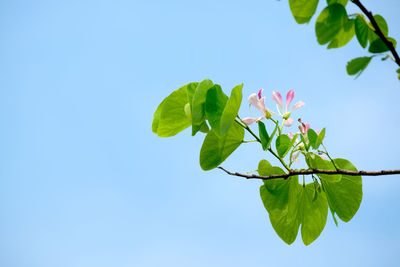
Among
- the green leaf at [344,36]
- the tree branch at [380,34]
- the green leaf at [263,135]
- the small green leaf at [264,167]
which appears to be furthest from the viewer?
the small green leaf at [264,167]

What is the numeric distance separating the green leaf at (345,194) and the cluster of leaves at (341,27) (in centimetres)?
36

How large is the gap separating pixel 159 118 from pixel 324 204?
Answer: 56 centimetres

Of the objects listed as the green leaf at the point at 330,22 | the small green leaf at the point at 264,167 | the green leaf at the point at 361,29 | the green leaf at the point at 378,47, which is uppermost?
the green leaf at the point at 330,22

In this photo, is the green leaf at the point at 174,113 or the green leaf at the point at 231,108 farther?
the green leaf at the point at 174,113

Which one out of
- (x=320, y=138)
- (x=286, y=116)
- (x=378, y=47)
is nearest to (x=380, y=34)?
(x=378, y=47)

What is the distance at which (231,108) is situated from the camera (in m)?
0.91

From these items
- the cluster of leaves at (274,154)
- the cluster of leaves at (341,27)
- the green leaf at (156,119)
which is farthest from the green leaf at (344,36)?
the green leaf at (156,119)

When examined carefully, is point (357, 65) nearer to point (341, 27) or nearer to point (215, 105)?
point (341, 27)

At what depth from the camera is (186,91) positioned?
1.00 m

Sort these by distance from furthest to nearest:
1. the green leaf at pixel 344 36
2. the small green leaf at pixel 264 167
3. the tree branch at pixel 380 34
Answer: the small green leaf at pixel 264 167, the green leaf at pixel 344 36, the tree branch at pixel 380 34

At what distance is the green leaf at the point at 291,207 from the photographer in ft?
3.64

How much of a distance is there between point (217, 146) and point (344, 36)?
1.37ft

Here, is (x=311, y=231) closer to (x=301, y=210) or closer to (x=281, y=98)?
(x=301, y=210)

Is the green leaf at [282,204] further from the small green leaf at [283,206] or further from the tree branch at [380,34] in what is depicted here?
the tree branch at [380,34]
